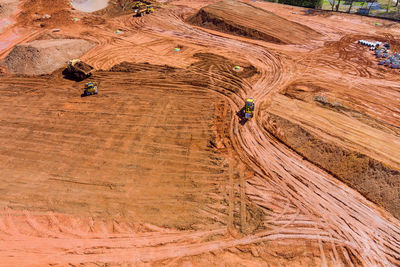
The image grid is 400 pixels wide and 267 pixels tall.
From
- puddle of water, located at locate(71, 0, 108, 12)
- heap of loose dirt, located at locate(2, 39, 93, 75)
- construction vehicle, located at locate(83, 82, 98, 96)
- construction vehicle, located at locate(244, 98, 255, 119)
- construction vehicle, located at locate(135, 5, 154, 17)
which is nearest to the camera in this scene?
construction vehicle, located at locate(244, 98, 255, 119)

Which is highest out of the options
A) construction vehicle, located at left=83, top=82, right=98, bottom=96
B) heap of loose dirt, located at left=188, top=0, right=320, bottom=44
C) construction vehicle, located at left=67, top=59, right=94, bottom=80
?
heap of loose dirt, located at left=188, top=0, right=320, bottom=44

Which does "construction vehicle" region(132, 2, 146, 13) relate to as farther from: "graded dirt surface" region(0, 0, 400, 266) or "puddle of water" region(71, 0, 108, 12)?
"graded dirt surface" region(0, 0, 400, 266)

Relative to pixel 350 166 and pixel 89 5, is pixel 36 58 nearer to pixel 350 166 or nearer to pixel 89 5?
pixel 89 5

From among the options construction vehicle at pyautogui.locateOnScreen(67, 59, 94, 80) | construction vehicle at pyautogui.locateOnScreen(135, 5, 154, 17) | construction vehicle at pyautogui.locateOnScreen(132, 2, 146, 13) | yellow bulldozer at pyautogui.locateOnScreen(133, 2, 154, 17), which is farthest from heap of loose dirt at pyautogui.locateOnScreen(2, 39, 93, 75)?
construction vehicle at pyautogui.locateOnScreen(132, 2, 146, 13)

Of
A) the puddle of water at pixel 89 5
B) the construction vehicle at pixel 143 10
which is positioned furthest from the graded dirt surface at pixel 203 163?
the puddle of water at pixel 89 5

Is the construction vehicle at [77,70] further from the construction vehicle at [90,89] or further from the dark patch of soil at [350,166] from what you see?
the dark patch of soil at [350,166]

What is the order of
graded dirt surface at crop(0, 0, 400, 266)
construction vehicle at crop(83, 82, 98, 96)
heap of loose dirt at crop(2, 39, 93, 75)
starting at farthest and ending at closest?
heap of loose dirt at crop(2, 39, 93, 75)
construction vehicle at crop(83, 82, 98, 96)
graded dirt surface at crop(0, 0, 400, 266)
